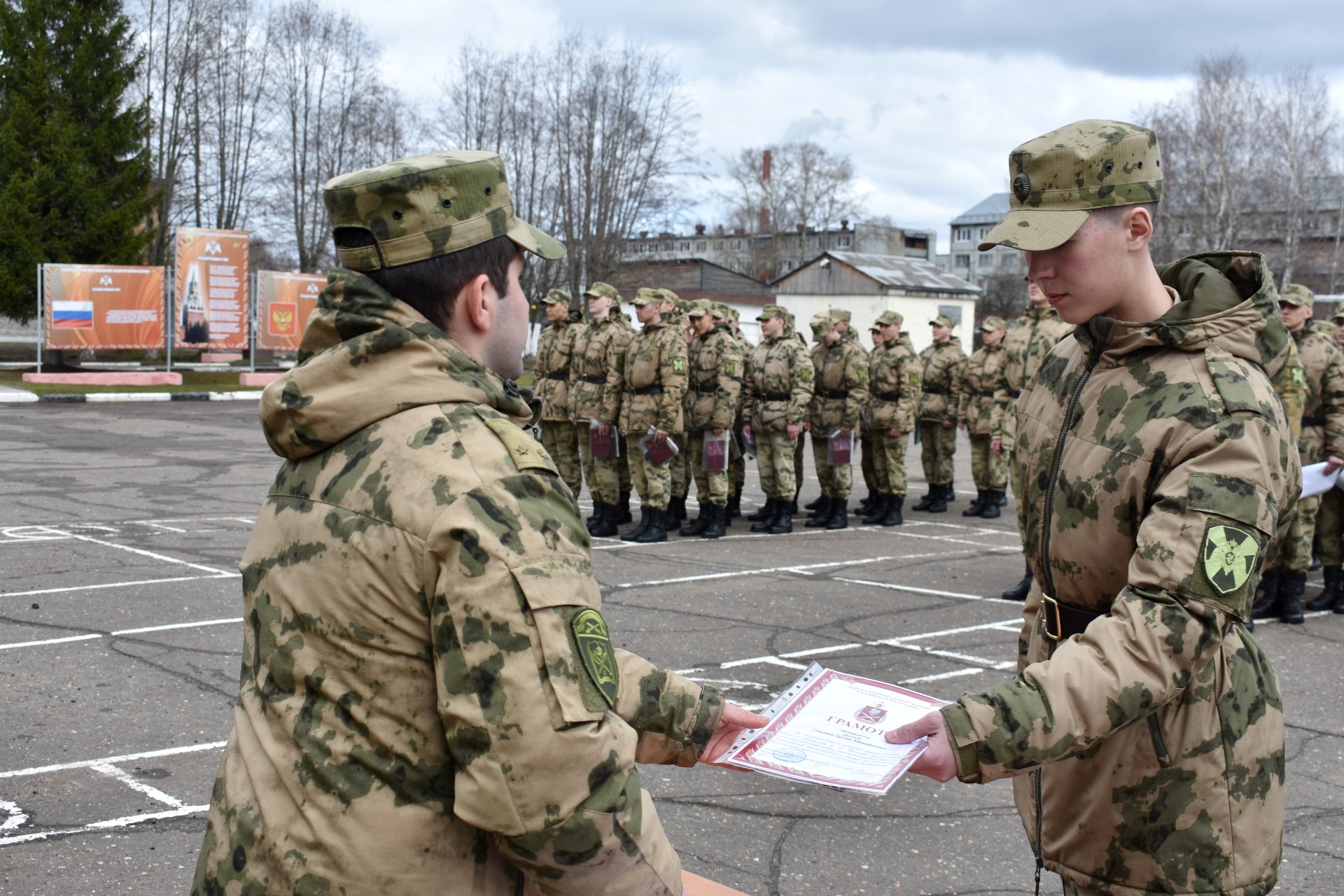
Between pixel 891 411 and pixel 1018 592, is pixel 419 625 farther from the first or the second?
pixel 891 411

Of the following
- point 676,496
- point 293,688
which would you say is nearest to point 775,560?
point 676,496

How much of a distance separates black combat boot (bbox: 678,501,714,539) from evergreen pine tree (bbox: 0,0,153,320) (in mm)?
24599

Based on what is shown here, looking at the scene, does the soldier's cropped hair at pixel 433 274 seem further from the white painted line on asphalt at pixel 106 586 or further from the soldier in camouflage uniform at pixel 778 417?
the soldier in camouflage uniform at pixel 778 417

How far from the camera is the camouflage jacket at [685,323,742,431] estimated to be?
38.7ft

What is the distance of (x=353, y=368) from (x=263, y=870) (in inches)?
30.5

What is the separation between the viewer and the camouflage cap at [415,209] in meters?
1.86

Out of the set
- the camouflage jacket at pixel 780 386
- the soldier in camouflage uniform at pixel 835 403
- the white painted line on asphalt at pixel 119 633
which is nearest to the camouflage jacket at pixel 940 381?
the soldier in camouflage uniform at pixel 835 403

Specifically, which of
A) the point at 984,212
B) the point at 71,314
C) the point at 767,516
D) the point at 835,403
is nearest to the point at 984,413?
the point at 835,403

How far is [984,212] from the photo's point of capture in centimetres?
11125

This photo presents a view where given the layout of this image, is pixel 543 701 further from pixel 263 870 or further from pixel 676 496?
pixel 676 496

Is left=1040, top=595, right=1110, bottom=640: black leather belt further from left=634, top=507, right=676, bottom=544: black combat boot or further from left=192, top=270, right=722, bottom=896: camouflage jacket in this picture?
left=634, top=507, right=676, bottom=544: black combat boot

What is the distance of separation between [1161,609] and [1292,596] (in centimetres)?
698

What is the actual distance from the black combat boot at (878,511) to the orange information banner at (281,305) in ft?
62.4

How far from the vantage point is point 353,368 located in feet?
5.95
